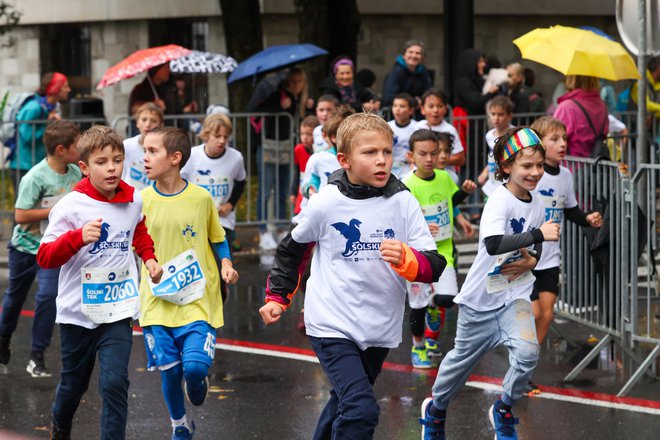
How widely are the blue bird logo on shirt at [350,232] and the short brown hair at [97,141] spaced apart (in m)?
1.40

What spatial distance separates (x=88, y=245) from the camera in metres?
6.71

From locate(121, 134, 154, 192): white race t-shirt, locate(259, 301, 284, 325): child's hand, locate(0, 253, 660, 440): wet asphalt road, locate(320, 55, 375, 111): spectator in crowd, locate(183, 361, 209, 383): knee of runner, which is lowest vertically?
locate(0, 253, 660, 440): wet asphalt road

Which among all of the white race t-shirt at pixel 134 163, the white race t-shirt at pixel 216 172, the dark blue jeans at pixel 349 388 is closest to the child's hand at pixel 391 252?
the dark blue jeans at pixel 349 388

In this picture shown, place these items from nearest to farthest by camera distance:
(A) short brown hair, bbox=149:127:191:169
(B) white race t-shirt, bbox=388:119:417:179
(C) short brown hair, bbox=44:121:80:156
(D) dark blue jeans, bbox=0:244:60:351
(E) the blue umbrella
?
(A) short brown hair, bbox=149:127:191:169 < (C) short brown hair, bbox=44:121:80:156 < (D) dark blue jeans, bbox=0:244:60:351 < (B) white race t-shirt, bbox=388:119:417:179 < (E) the blue umbrella

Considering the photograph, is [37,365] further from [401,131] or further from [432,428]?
[401,131]

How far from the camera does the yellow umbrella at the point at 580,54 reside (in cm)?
1066

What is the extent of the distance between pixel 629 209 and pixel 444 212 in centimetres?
127

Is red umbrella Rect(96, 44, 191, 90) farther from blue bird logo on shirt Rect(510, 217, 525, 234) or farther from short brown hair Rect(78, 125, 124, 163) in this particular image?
blue bird logo on shirt Rect(510, 217, 525, 234)

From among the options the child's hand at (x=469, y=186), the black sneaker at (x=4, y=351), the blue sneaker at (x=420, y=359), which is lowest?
the blue sneaker at (x=420, y=359)

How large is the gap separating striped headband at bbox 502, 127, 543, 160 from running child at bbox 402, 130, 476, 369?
184cm

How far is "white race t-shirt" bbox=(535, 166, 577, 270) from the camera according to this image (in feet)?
27.3

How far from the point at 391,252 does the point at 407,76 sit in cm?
962

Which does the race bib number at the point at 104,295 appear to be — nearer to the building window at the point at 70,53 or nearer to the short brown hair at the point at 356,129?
the short brown hair at the point at 356,129

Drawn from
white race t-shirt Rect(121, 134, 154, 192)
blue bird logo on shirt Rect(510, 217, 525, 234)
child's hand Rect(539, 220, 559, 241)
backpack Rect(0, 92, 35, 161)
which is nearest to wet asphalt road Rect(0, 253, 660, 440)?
blue bird logo on shirt Rect(510, 217, 525, 234)
